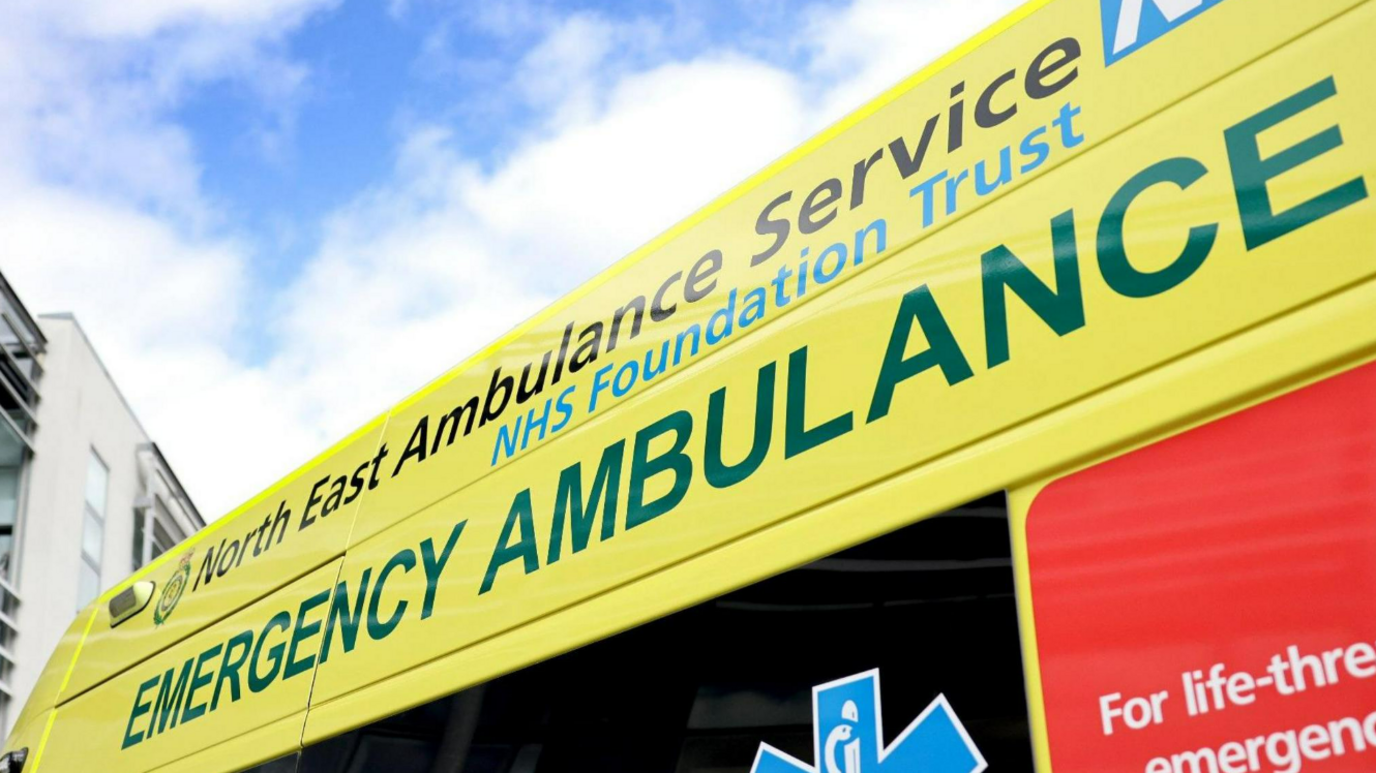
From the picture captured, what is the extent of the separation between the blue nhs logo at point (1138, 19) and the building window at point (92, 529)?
16.3 m

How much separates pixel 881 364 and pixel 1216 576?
64cm

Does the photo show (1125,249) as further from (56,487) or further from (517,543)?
(56,487)

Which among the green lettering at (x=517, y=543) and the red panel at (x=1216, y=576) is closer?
the red panel at (x=1216, y=576)

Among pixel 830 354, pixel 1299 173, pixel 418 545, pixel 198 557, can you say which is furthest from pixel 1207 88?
pixel 198 557

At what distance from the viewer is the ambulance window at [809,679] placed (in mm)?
1506

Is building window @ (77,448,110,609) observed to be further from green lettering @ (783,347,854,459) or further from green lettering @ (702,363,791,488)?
green lettering @ (783,347,854,459)

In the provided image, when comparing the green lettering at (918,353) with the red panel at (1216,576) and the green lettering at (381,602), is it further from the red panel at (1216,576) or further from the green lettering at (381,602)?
the green lettering at (381,602)

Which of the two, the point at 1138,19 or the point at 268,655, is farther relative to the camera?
the point at 268,655

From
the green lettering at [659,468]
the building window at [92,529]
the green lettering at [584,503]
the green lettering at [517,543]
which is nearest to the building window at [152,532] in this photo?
the building window at [92,529]

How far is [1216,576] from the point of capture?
133cm

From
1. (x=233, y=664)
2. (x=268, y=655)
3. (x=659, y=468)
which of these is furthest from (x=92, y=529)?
(x=659, y=468)

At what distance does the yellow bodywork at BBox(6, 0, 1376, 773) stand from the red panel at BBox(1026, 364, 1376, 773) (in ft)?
0.13

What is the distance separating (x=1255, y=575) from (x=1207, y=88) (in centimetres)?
65

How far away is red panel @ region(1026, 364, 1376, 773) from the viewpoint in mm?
1220
